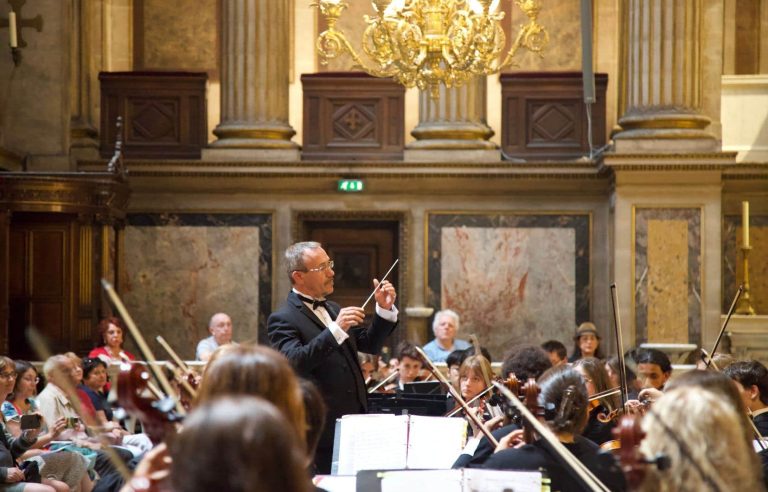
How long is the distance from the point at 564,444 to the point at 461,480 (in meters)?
0.40

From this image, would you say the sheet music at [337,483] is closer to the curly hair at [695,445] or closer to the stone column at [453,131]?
the curly hair at [695,445]

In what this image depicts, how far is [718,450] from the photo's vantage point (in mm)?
2500

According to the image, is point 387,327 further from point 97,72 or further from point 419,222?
point 97,72

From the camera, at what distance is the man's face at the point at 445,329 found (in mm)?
10367

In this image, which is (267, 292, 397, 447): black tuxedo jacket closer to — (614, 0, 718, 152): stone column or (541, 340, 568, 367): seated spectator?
(541, 340, 568, 367): seated spectator

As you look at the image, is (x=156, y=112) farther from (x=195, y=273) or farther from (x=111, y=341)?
(x=111, y=341)

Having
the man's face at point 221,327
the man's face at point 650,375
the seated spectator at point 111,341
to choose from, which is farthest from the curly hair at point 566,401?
the man's face at point 221,327

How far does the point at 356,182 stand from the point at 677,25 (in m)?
3.28

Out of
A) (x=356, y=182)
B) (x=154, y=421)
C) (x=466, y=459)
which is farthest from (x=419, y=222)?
(x=154, y=421)

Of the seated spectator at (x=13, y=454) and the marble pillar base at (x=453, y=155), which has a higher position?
the marble pillar base at (x=453, y=155)

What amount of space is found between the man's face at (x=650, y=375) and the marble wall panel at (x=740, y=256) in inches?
234

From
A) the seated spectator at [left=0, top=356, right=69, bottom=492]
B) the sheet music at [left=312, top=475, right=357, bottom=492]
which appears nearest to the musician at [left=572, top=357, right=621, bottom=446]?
the sheet music at [left=312, top=475, right=357, bottom=492]

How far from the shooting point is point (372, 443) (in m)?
4.79

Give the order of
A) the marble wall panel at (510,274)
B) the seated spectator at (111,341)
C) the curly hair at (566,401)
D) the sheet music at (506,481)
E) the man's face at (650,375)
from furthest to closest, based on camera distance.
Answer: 1. the marble wall panel at (510,274)
2. the seated spectator at (111,341)
3. the man's face at (650,375)
4. the curly hair at (566,401)
5. the sheet music at (506,481)
